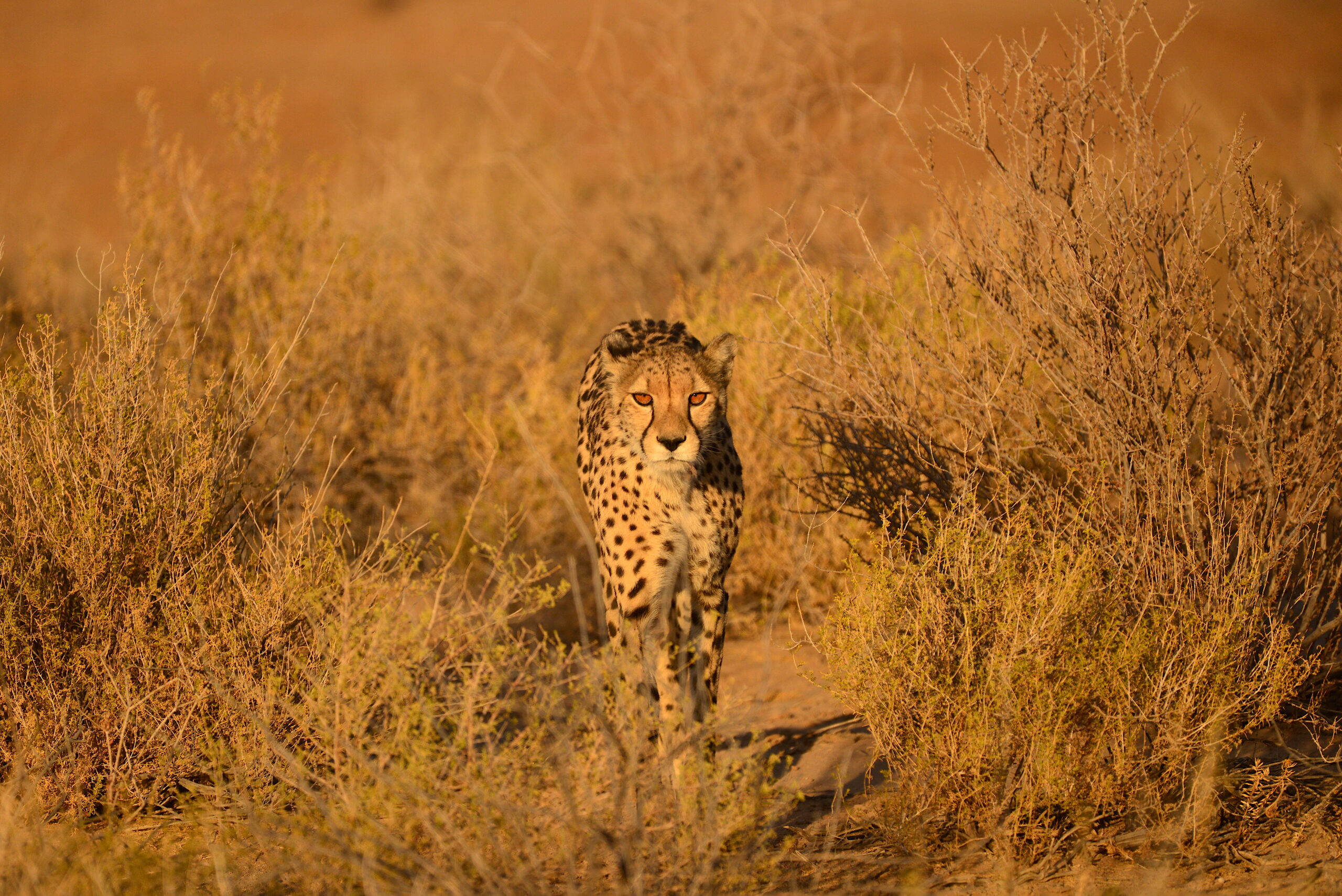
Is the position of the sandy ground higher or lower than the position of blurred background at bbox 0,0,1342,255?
lower

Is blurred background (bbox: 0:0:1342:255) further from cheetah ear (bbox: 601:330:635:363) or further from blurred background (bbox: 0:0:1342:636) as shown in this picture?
cheetah ear (bbox: 601:330:635:363)

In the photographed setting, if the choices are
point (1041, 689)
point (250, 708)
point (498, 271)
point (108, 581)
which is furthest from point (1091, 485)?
point (498, 271)

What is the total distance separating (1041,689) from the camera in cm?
298

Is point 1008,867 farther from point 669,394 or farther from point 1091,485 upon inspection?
point 669,394

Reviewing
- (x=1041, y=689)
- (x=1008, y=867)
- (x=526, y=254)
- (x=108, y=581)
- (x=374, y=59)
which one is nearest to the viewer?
(x=1008, y=867)

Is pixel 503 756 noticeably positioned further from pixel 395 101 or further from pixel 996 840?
pixel 395 101

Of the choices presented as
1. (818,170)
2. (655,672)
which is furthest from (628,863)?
(818,170)

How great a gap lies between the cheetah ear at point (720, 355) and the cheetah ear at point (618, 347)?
0.26 meters

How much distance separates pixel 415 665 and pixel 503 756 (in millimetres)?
580

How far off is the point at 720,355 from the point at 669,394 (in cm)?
32

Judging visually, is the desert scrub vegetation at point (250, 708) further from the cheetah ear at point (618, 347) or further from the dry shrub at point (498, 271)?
the cheetah ear at point (618, 347)

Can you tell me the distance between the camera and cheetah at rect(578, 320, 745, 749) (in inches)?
147

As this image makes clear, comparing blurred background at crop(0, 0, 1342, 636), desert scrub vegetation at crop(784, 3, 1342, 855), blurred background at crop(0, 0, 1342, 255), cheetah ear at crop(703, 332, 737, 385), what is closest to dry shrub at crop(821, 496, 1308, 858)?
desert scrub vegetation at crop(784, 3, 1342, 855)

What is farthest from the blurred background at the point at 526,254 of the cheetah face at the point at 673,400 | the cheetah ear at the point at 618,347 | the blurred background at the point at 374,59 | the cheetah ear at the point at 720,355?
the blurred background at the point at 374,59
